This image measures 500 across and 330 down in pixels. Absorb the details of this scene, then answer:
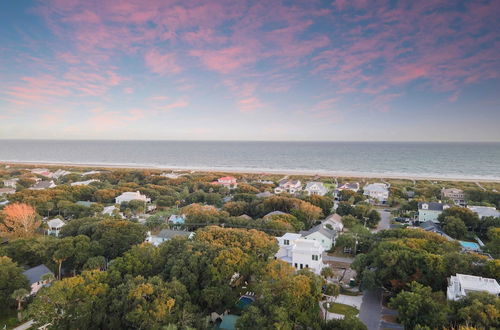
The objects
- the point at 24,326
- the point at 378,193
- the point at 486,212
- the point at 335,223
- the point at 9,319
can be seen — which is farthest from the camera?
the point at 378,193

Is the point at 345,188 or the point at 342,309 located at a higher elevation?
the point at 345,188

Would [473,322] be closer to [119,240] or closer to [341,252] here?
[341,252]

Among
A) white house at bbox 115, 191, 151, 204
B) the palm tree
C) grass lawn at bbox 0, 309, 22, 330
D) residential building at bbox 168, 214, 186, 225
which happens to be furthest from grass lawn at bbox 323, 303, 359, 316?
white house at bbox 115, 191, 151, 204

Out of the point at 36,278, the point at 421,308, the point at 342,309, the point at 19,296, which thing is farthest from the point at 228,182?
the point at 421,308

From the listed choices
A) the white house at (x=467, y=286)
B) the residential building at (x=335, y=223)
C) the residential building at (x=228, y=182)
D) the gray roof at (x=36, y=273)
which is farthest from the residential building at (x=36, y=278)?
the residential building at (x=228, y=182)

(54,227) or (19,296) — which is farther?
(54,227)

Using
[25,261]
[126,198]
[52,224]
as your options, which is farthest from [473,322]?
[126,198]

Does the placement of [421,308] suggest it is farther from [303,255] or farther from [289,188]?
[289,188]

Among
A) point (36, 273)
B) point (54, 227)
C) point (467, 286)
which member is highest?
point (467, 286)
